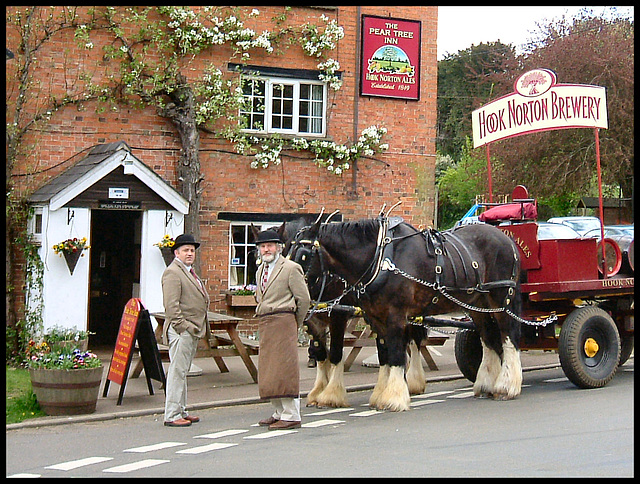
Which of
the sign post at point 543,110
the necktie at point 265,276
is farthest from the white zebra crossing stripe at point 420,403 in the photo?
the sign post at point 543,110

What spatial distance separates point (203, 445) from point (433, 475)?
7.65 ft

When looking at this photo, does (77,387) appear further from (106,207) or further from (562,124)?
(562,124)

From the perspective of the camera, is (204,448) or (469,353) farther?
(469,353)

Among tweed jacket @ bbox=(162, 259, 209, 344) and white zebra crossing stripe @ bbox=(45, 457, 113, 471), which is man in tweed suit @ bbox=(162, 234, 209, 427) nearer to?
tweed jacket @ bbox=(162, 259, 209, 344)

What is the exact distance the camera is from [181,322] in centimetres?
904

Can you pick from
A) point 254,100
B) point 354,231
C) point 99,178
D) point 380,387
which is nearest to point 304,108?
point 254,100

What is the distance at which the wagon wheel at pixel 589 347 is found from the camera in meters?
10.8

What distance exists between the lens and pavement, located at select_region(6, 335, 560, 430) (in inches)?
384

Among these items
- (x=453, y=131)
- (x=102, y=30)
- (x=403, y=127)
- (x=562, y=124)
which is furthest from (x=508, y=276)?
(x=453, y=131)

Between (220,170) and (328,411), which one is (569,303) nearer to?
(328,411)

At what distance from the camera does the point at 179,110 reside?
602 inches

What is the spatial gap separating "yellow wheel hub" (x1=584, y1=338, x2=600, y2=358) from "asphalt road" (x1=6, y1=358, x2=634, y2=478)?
2.30ft

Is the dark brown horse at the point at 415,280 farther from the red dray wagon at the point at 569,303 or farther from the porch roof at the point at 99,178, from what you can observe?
the porch roof at the point at 99,178

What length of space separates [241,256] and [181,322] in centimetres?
706
